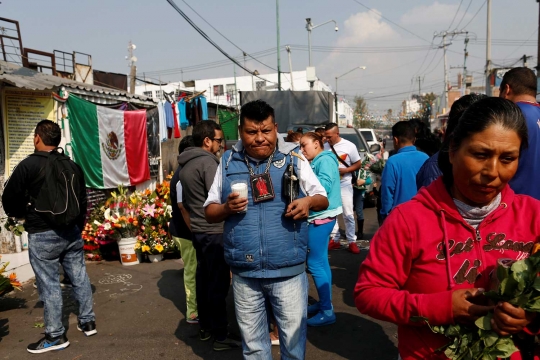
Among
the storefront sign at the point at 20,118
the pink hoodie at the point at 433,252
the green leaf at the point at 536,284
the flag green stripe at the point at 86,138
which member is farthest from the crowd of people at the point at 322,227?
the flag green stripe at the point at 86,138

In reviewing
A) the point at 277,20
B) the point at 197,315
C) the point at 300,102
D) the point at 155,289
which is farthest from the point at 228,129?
the point at 197,315

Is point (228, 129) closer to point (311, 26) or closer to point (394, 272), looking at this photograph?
point (311, 26)

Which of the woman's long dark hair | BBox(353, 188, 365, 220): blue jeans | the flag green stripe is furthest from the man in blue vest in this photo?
the flag green stripe

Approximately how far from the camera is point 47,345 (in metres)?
4.55

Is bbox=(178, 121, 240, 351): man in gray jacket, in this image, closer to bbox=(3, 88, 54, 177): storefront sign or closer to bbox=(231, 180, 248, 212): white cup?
bbox=(231, 180, 248, 212): white cup

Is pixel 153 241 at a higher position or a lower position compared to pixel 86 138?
lower

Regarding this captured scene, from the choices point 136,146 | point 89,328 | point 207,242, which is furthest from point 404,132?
point 136,146

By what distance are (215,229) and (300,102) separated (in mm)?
12764

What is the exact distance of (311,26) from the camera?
106 ft

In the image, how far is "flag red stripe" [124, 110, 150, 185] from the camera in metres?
10.7

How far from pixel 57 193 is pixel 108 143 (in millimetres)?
5583

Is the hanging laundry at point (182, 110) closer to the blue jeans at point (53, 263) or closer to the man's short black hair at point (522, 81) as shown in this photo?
the blue jeans at point (53, 263)

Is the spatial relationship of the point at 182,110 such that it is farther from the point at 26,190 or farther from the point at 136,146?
the point at 26,190

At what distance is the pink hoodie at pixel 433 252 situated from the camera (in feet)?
5.41
